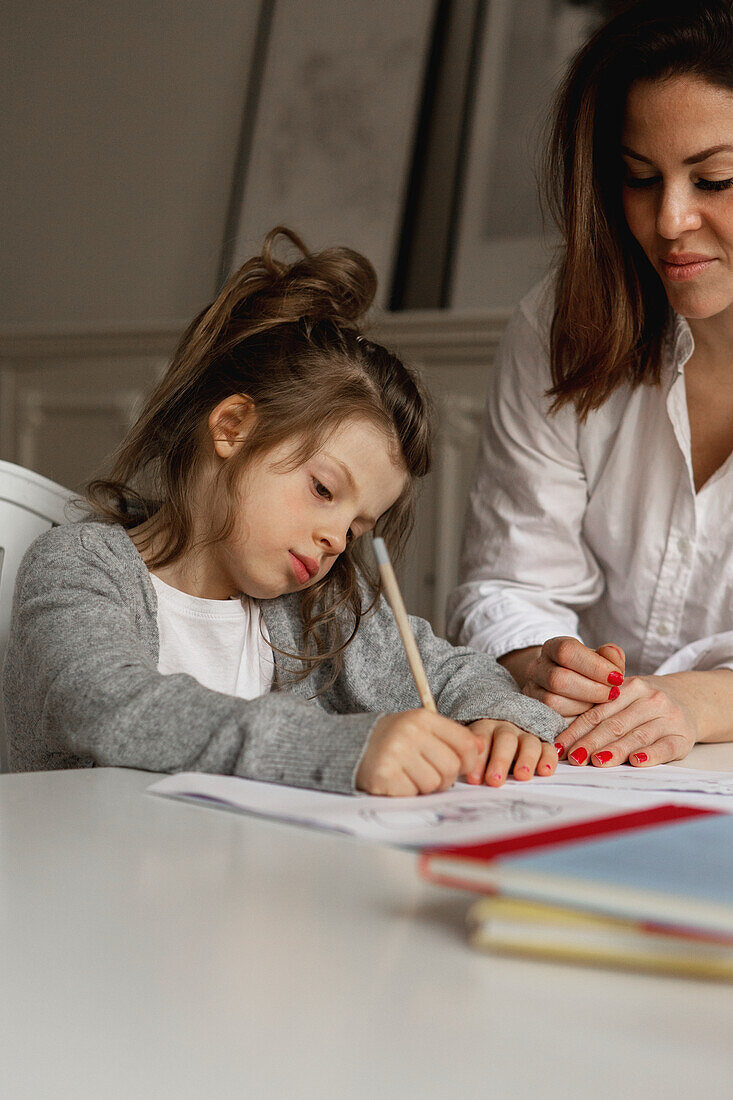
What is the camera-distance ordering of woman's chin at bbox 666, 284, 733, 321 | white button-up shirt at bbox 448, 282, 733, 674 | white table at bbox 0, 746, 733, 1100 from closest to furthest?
white table at bbox 0, 746, 733, 1100 → woman's chin at bbox 666, 284, 733, 321 → white button-up shirt at bbox 448, 282, 733, 674

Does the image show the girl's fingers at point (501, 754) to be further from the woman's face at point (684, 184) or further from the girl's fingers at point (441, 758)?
the woman's face at point (684, 184)

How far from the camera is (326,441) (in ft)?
3.79

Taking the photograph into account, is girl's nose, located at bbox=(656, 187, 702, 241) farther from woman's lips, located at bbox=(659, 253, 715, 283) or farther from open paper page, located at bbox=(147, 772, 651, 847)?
open paper page, located at bbox=(147, 772, 651, 847)

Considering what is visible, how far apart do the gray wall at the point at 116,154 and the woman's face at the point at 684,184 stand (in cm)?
206

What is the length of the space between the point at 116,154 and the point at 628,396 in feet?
8.02

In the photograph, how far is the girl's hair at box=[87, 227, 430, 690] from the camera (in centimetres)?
117

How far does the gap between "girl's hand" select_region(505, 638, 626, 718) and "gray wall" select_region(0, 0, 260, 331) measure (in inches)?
88.7

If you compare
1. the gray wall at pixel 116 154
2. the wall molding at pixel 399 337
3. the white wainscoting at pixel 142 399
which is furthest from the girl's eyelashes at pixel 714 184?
the gray wall at pixel 116 154

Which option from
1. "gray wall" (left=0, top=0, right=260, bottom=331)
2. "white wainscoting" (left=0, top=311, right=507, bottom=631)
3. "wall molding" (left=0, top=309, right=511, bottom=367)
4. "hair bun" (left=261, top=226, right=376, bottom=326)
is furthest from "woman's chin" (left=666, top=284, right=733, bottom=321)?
"gray wall" (left=0, top=0, right=260, bottom=331)

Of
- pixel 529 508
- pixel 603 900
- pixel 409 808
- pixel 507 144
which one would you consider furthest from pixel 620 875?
pixel 507 144

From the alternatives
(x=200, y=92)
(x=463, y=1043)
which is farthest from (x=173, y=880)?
(x=200, y=92)

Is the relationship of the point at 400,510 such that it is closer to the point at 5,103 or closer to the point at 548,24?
the point at 548,24

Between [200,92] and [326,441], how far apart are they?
96.0 inches

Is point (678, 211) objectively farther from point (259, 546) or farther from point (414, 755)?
point (414, 755)
